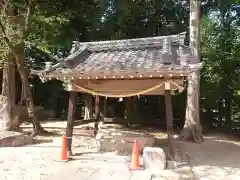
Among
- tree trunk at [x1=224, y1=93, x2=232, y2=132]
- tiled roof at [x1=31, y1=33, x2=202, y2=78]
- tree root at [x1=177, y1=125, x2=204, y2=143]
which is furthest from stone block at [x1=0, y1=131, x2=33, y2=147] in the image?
tree trunk at [x1=224, y1=93, x2=232, y2=132]

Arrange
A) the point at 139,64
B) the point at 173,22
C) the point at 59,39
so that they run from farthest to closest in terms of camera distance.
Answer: the point at 173,22, the point at 59,39, the point at 139,64

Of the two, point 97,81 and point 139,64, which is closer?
point 139,64

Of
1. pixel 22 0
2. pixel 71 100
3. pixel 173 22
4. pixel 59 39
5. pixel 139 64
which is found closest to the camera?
pixel 139 64

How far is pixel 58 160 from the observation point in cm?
788

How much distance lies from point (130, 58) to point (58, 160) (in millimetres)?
3678

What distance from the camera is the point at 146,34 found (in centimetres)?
1773

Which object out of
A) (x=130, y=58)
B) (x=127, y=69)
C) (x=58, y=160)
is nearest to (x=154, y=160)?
(x=127, y=69)

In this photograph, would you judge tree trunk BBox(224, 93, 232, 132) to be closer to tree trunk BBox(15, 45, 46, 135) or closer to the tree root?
the tree root

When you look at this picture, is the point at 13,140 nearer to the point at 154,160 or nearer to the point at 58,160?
the point at 58,160

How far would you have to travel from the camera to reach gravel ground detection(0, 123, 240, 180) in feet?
22.8

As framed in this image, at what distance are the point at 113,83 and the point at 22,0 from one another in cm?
645

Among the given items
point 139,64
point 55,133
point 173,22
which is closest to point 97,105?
point 55,133

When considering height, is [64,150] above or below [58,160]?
above

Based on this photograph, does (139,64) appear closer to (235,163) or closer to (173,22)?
(235,163)
